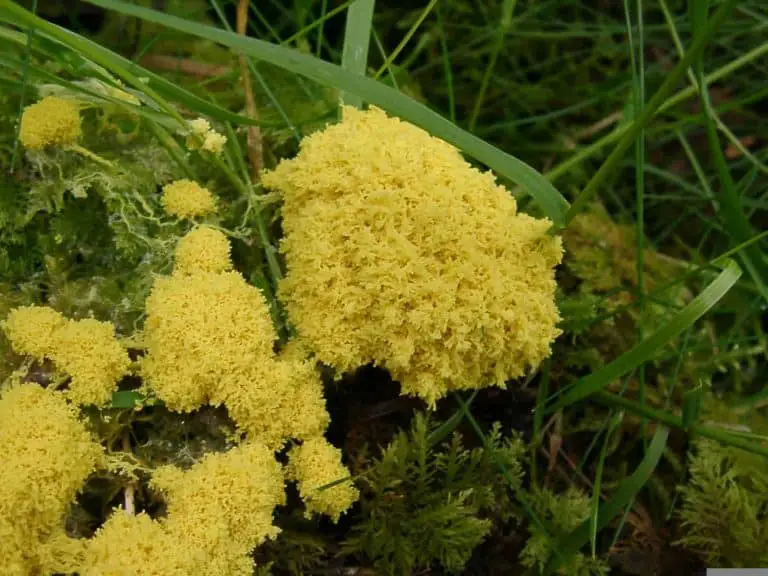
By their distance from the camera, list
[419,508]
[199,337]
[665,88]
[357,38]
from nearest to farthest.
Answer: [665,88] → [199,337] → [419,508] → [357,38]

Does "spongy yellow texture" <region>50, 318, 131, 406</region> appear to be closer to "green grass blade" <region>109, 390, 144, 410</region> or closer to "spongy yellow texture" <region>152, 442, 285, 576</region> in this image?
"green grass blade" <region>109, 390, 144, 410</region>

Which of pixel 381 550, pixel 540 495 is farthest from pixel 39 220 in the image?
pixel 540 495

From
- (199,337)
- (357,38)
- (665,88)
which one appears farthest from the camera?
(357,38)

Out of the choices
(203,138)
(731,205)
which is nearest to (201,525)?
(203,138)

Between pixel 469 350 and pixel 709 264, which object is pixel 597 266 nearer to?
pixel 709 264

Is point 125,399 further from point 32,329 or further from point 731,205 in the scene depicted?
point 731,205
